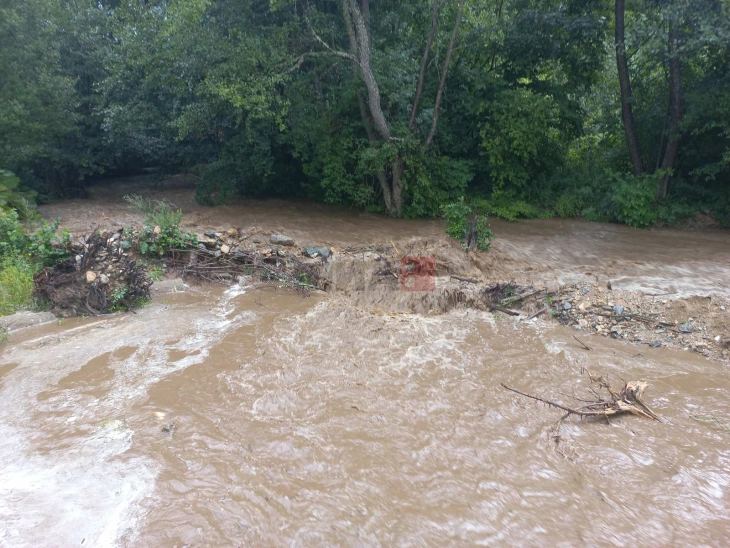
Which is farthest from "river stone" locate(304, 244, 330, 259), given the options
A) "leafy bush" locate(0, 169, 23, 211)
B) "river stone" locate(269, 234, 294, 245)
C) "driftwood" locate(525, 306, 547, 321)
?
"leafy bush" locate(0, 169, 23, 211)

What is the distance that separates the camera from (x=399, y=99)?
12555mm

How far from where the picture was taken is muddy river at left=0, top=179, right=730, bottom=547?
357 centimetres

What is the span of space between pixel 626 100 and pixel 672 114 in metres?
1.27

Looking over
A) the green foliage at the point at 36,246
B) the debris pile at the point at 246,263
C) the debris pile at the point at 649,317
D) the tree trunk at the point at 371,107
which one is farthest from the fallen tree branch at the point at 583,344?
the green foliage at the point at 36,246

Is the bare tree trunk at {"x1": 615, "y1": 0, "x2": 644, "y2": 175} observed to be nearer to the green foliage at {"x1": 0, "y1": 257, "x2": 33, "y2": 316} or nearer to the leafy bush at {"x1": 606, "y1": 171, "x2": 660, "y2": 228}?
the leafy bush at {"x1": 606, "y1": 171, "x2": 660, "y2": 228}

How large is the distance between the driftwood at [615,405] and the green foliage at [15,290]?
6.85 m

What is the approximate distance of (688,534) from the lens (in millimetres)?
3520

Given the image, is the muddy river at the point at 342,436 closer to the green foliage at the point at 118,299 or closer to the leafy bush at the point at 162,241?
the green foliage at the point at 118,299

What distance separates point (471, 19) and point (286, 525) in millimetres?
14045

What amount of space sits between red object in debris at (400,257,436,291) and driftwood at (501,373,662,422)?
3.24m

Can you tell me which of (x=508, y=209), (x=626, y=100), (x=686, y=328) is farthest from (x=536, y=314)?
(x=626, y=100)

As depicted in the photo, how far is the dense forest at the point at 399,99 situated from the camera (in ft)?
39.6

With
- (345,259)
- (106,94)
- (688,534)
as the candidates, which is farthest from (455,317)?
(106,94)

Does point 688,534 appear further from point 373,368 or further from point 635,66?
point 635,66
